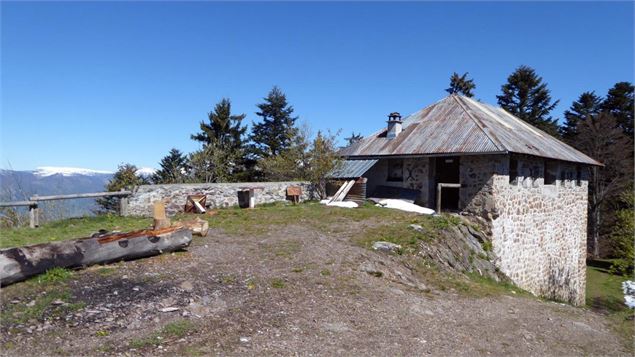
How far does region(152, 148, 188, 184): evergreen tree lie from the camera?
26.4m

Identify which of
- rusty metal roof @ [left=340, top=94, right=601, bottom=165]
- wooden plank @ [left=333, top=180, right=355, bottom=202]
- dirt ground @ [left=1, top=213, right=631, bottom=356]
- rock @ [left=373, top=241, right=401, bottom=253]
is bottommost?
dirt ground @ [left=1, top=213, right=631, bottom=356]

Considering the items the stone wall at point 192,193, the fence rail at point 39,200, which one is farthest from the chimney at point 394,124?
the fence rail at point 39,200

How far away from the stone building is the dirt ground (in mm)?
6130

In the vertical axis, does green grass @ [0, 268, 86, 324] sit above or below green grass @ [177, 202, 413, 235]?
below

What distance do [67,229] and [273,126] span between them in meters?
26.7

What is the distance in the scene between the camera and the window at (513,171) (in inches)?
554

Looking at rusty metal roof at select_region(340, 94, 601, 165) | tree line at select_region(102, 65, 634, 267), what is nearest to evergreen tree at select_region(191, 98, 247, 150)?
tree line at select_region(102, 65, 634, 267)

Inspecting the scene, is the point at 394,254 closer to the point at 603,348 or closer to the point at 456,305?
the point at 456,305

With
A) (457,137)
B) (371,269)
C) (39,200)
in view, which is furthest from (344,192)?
(39,200)

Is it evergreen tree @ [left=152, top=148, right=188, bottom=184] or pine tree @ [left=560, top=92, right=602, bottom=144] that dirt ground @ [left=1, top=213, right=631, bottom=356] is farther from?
pine tree @ [left=560, top=92, right=602, bottom=144]

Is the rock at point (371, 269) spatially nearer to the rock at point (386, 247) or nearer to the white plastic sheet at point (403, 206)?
the rock at point (386, 247)

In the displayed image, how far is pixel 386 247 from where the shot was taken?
961 cm

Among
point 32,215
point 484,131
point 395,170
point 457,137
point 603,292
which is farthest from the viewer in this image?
point 603,292

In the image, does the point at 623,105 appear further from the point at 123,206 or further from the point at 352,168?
the point at 123,206
